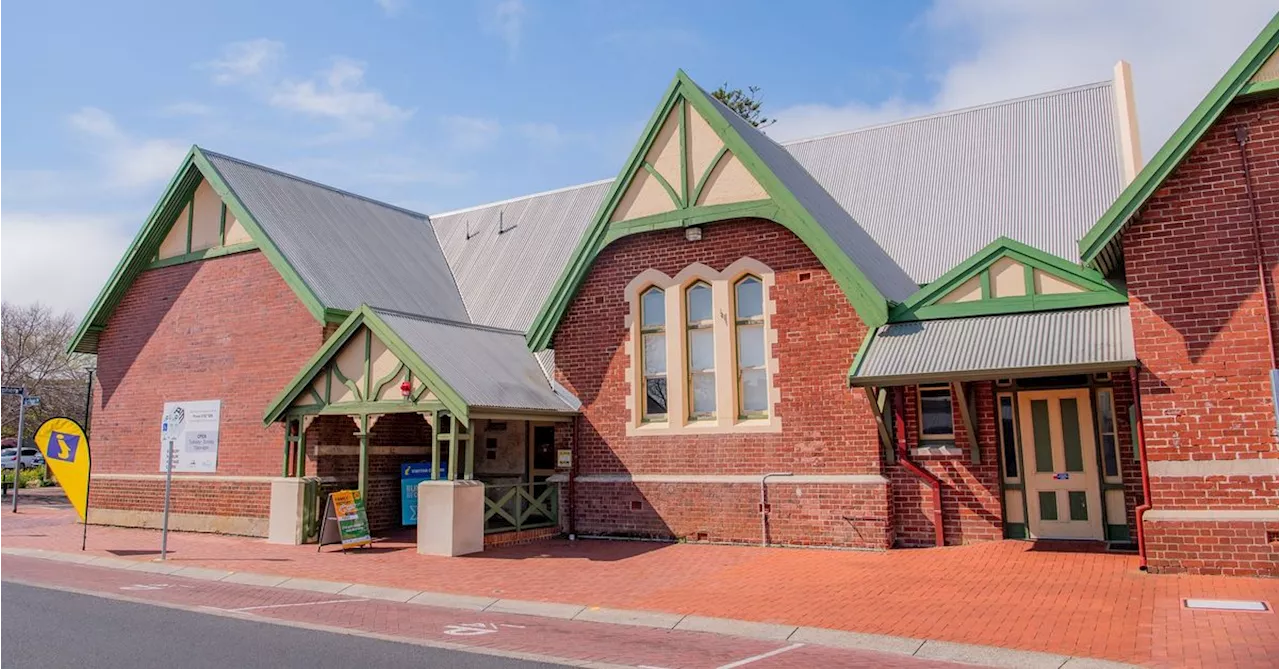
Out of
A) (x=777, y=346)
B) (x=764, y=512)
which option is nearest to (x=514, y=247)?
(x=777, y=346)

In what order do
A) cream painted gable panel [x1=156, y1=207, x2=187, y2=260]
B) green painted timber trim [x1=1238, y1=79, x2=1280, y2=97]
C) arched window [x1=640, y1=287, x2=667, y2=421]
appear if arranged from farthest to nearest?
cream painted gable panel [x1=156, y1=207, x2=187, y2=260], arched window [x1=640, y1=287, x2=667, y2=421], green painted timber trim [x1=1238, y1=79, x2=1280, y2=97]

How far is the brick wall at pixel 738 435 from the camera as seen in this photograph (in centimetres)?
1462

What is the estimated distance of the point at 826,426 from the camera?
48.6ft

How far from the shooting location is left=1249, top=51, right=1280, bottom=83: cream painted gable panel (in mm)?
11039

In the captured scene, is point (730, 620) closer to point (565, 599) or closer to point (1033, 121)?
point (565, 599)

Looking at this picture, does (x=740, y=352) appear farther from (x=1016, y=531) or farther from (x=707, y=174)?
(x=1016, y=531)

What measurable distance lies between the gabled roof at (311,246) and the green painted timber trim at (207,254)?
0.32 metres

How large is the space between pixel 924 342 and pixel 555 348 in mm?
→ 7038

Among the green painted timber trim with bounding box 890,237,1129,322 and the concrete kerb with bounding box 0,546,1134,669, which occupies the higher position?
the green painted timber trim with bounding box 890,237,1129,322

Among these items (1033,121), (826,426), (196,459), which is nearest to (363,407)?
(196,459)

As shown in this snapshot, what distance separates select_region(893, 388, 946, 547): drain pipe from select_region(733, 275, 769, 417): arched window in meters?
2.31

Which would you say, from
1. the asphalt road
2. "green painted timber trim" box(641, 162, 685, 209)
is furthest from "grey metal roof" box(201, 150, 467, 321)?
the asphalt road

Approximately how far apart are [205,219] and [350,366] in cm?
766

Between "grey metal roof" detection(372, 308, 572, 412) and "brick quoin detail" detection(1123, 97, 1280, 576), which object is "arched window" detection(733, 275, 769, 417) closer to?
"grey metal roof" detection(372, 308, 572, 412)
